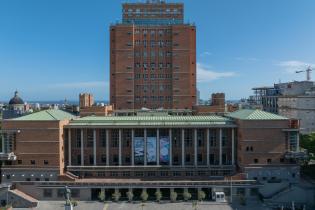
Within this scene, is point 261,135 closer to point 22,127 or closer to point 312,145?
point 312,145

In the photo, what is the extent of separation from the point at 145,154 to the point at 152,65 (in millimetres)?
47557

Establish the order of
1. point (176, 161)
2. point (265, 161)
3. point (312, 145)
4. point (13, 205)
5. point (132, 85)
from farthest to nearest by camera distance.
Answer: point (132, 85) → point (312, 145) → point (176, 161) → point (265, 161) → point (13, 205)

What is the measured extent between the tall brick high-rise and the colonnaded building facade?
37.8 meters

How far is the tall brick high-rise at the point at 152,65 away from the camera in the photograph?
13388cm

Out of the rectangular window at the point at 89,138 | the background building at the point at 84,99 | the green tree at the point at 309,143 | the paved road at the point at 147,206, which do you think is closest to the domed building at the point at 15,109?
the background building at the point at 84,99

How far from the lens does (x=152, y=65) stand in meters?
135

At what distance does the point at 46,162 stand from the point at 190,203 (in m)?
34.4

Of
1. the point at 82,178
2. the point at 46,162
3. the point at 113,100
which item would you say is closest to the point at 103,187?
the point at 82,178

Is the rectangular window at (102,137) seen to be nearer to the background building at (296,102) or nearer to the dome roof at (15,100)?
the background building at (296,102)

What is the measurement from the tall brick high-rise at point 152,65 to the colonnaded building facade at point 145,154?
3777cm

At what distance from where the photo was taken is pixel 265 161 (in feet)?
296

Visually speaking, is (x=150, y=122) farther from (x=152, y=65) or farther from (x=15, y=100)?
(x=15, y=100)

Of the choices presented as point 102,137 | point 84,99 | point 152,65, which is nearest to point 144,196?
point 102,137

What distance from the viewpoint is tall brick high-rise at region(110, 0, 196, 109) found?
439 ft
